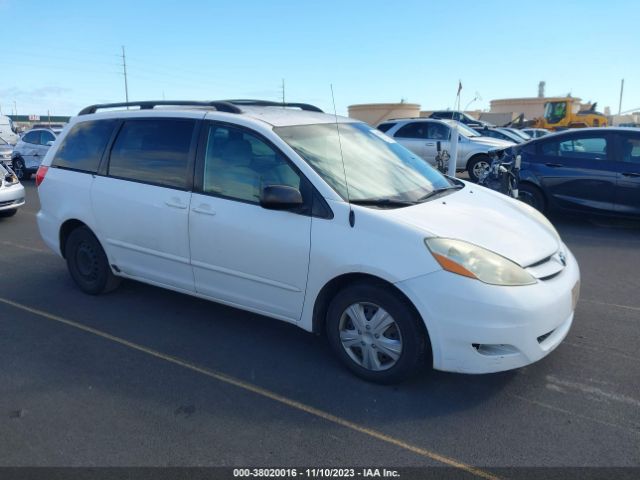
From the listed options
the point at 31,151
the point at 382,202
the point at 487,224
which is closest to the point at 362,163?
the point at 382,202

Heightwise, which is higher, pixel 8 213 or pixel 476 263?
pixel 476 263

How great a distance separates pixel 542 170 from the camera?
8.57 metres

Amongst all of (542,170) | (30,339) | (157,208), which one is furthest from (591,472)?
(542,170)

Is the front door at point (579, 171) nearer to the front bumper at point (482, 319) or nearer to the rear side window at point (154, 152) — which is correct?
the front bumper at point (482, 319)

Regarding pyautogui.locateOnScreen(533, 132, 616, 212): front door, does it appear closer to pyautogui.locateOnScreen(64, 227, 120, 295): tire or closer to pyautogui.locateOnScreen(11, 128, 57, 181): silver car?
pyautogui.locateOnScreen(64, 227, 120, 295): tire

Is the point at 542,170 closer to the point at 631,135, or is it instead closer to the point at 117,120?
the point at 631,135

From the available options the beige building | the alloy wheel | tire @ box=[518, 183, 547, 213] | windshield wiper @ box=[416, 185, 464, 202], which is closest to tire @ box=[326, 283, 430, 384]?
the alloy wheel

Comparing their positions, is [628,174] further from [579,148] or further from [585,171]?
[579,148]

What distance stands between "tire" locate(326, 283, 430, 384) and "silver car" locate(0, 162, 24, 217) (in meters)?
8.13

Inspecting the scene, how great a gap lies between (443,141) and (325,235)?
467 inches

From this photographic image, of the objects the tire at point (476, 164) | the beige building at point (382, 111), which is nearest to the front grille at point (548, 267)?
the tire at point (476, 164)

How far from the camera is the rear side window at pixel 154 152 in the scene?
4.27m

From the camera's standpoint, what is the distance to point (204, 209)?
4.02 m

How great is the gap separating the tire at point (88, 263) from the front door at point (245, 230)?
1.36 metres
